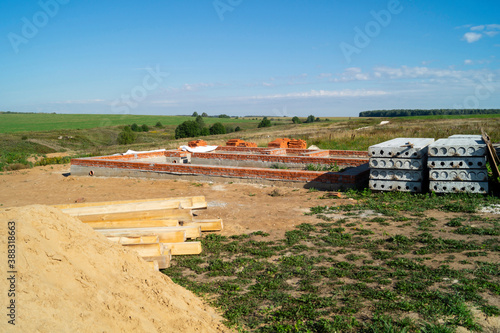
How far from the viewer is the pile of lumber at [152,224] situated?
4.57 meters

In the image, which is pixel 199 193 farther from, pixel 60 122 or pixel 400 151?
pixel 60 122

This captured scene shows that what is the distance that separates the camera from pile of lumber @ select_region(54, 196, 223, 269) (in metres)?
4.57

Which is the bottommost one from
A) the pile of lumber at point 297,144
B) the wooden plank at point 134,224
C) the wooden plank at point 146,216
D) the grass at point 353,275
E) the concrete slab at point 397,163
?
the grass at point 353,275

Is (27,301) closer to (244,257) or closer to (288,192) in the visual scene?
(244,257)

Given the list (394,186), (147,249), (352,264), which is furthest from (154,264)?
(394,186)

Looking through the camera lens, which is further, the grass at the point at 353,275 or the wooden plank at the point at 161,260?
the wooden plank at the point at 161,260

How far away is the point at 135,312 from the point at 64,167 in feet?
46.8

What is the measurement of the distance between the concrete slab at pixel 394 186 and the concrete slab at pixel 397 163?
0.36 m

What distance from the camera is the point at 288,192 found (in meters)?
9.20

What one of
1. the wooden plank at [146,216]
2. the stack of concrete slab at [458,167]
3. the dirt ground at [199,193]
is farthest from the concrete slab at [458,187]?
the wooden plank at [146,216]

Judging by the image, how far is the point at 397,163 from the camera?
26.7 feet

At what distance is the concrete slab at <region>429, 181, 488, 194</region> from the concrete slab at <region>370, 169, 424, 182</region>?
0.33 metres

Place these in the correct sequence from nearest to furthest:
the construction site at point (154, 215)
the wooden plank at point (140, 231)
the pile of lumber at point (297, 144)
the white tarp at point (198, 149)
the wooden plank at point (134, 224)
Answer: the construction site at point (154, 215) → the wooden plank at point (140, 231) → the wooden plank at point (134, 224) → the white tarp at point (198, 149) → the pile of lumber at point (297, 144)

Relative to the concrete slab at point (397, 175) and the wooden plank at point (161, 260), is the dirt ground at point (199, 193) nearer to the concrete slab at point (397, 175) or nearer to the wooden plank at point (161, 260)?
the concrete slab at point (397, 175)
